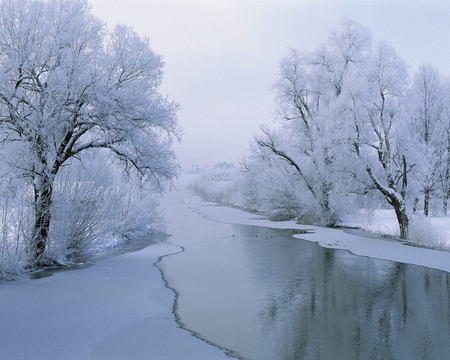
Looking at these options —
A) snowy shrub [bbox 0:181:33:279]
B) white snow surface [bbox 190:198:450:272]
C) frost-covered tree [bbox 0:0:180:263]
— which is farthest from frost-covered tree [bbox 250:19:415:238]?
snowy shrub [bbox 0:181:33:279]

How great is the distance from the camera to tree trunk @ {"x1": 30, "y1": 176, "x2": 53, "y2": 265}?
11.3m

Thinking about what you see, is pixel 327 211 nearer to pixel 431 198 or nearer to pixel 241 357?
pixel 431 198

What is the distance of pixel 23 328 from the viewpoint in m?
6.74

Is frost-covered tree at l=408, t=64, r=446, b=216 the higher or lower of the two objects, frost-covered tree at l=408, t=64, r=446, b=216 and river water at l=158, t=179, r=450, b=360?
the higher

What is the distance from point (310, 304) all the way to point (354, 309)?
89 cm

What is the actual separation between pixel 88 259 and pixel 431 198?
906 inches

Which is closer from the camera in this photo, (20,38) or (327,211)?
(20,38)

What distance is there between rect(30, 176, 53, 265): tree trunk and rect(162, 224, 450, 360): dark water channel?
3698mm

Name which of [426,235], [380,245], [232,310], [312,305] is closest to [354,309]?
[312,305]

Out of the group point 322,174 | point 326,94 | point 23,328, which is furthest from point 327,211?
point 23,328

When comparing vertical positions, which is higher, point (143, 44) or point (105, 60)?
point (143, 44)

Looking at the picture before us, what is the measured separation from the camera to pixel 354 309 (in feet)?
26.8

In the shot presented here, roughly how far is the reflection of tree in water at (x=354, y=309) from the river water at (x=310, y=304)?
2 centimetres

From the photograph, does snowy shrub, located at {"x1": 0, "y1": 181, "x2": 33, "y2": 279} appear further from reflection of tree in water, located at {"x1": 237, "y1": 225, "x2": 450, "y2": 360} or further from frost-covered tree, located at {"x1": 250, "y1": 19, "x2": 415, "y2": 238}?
frost-covered tree, located at {"x1": 250, "y1": 19, "x2": 415, "y2": 238}
